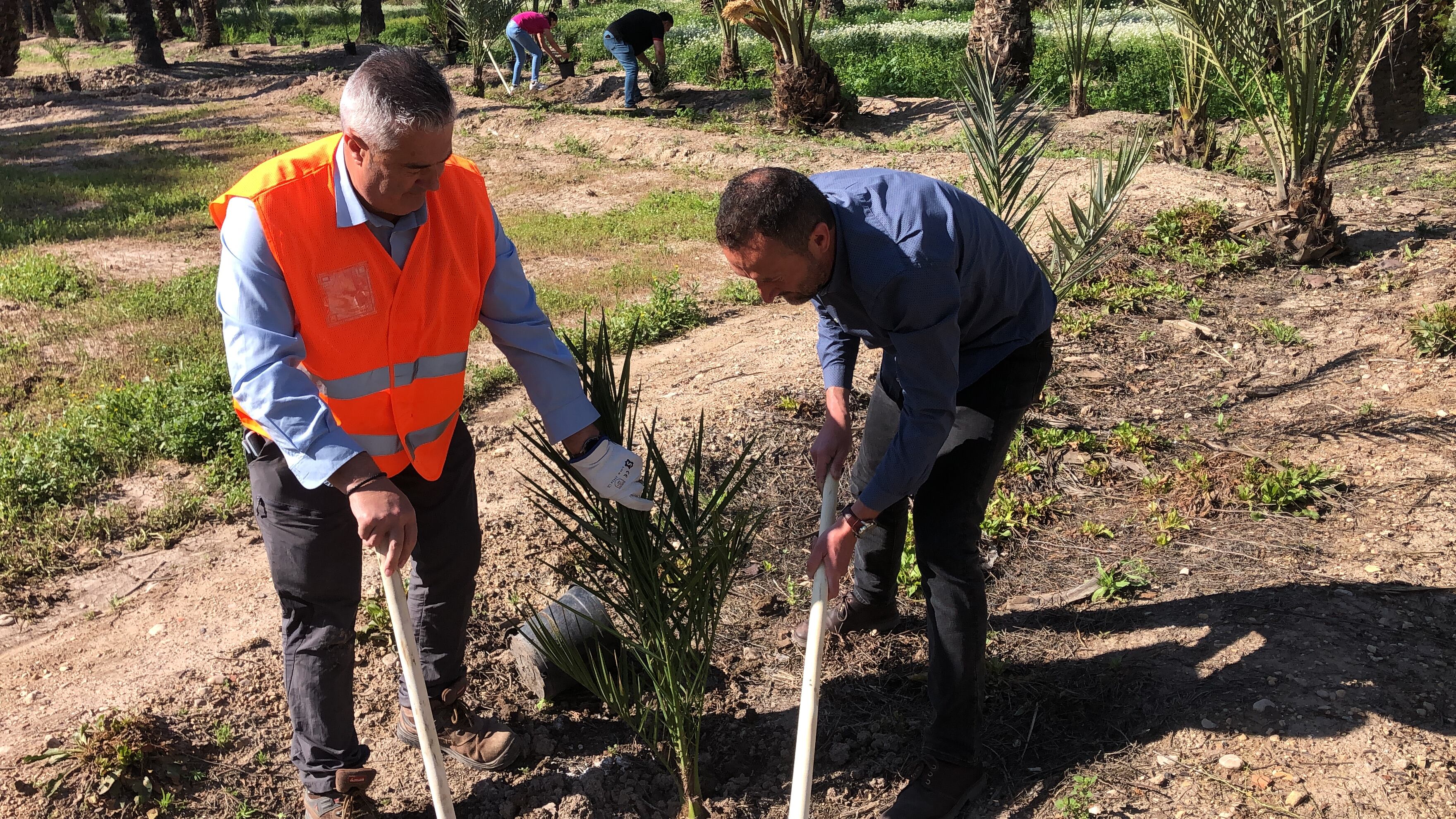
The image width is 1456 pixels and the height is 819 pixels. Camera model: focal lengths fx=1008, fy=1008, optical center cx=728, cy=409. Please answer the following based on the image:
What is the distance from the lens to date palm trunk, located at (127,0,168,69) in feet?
64.0

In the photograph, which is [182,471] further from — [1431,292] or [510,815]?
[1431,292]

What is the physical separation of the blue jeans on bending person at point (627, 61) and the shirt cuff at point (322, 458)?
1229 cm

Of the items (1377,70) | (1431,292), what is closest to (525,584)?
(1431,292)

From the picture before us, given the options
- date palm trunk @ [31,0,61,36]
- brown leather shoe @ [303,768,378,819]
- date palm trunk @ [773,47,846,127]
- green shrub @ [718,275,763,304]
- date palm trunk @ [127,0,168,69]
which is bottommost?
brown leather shoe @ [303,768,378,819]

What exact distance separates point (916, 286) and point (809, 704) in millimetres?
961

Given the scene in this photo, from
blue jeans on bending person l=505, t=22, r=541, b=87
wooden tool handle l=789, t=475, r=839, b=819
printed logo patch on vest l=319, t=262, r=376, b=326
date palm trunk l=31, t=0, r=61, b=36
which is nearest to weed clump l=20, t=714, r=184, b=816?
printed logo patch on vest l=319, t=262, r=376, b=326

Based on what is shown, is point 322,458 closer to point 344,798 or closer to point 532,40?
point 344,798

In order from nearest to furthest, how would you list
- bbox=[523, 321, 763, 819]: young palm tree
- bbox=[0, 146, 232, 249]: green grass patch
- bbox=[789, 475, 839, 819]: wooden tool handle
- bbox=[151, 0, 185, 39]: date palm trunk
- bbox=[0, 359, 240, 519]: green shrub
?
bbox=[789, 475, 839, 819]: wooden tool handle
bbox=[523, 321, 763, 819]: young palm tree
bbox=[0, 359, 240, 519]: green shrub
bbox=[0, 146, 232, 249]: green grass patch
bbox=[151, 0, 185, 39]: date palm trunk

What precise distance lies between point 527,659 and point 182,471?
249 cm

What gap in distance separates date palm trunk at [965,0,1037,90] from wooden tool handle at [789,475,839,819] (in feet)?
33.8

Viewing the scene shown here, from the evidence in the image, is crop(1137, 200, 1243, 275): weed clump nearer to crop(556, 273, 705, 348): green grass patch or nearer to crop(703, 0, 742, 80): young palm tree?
crop(556, 273, 705, 348): green grass patch

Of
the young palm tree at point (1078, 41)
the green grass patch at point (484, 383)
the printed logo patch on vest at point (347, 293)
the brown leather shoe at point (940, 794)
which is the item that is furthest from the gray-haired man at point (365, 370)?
the young palm tree at point (1078, 41)

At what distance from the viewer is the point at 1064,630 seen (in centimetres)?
328

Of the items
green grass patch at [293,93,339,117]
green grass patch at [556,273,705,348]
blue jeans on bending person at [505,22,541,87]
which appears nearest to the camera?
green grass patch at [556,273,705,348]
